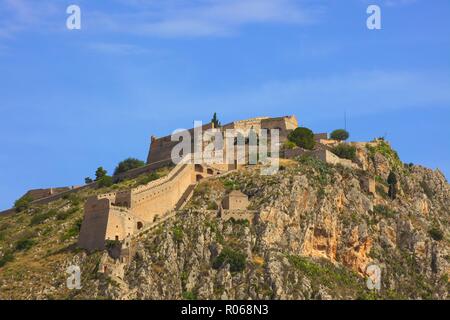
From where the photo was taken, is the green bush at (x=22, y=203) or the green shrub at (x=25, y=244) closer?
the green shrub at (x=25, y=244)

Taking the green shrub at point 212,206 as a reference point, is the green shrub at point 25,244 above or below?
below

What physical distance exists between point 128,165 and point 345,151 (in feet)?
77.3

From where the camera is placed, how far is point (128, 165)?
144m

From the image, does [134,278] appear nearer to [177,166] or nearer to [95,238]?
[95,238]

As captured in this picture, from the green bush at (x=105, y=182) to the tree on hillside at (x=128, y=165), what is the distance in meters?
4.34

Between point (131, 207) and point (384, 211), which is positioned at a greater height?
point (384, 211)

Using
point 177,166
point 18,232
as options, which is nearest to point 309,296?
point 177,166

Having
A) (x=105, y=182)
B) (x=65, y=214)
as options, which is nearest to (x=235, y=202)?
(x=65, y=214)

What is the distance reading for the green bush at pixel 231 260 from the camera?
363 feet

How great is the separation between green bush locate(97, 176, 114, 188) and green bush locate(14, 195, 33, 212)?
7460 millimetres

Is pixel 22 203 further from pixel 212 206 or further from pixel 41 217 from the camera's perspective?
pixel 212 206

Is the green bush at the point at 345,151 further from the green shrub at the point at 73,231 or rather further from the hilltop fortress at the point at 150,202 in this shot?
the green shrub at the point at 73,231

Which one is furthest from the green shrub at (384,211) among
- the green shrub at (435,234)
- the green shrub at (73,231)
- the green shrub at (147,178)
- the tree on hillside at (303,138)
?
the green shrub at (73,231)
